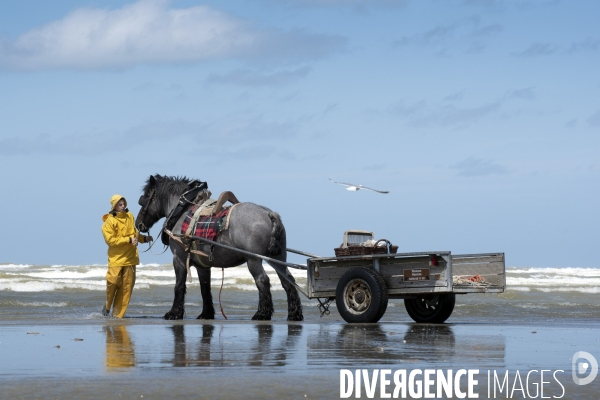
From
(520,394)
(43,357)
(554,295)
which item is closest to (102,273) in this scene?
(554,295)

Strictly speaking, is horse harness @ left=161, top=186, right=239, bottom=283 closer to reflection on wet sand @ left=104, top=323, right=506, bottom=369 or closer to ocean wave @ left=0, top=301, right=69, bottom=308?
reflection on wet sand @ left=104, top=323, right=506, bottom=369

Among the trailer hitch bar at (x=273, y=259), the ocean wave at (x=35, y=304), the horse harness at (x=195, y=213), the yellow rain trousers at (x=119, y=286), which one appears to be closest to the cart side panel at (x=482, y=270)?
the trailer hitch bar at (x=273, y=259)

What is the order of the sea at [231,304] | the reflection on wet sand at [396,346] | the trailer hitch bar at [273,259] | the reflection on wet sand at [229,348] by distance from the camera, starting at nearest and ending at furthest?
the reflection on wet sand at [229,348] → the reflection on wet sand at [396,346] → the trailer hitch bar at [273,259] → the sea at [231,304]

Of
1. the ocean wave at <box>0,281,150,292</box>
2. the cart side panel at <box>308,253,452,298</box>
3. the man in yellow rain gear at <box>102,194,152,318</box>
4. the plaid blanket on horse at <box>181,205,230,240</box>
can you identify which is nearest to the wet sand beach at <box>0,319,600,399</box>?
the cart side panel at <box>308,253,452,298</box>

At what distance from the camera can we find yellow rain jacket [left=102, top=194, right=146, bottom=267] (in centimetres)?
1389

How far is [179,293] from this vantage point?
1384cm

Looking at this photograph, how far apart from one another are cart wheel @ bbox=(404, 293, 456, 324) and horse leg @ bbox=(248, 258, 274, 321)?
213 centimetres

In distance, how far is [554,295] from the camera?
86.3 feet

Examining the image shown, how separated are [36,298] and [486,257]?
1394 cm

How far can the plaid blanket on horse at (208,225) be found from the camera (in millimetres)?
13398

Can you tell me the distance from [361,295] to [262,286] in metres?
1.88

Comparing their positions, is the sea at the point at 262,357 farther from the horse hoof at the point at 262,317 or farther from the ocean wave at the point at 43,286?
the ocean wave at the point at 43,286

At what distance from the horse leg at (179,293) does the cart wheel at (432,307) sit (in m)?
3.57

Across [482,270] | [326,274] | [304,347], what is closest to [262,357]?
[304,347]
